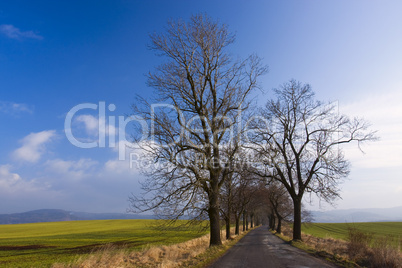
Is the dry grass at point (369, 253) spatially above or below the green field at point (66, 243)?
above

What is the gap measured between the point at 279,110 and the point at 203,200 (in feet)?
39.8

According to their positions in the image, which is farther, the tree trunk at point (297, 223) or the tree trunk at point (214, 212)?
the tree trunk at point (297, 223)

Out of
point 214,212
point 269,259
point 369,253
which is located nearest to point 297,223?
point 214,212

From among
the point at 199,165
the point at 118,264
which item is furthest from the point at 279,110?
the point at 118,264

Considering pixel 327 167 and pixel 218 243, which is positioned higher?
pixel 327 167

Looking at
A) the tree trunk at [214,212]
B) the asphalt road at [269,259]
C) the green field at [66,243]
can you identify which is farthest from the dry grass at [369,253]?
the green field at [66,243]

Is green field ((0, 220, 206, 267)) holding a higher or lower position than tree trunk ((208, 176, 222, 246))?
lower

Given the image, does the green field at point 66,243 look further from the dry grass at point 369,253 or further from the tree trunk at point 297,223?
the tree trunk at point 297,223

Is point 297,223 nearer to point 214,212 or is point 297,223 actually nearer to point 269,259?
point 214,212

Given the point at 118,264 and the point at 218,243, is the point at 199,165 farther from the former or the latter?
the point at 118,264

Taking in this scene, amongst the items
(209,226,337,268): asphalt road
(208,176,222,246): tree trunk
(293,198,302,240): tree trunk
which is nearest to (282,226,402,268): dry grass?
(209,226,337,268): asphalt road

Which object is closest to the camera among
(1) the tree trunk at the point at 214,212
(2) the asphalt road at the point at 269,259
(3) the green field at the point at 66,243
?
(2) the asphalt road at the point at 269,259

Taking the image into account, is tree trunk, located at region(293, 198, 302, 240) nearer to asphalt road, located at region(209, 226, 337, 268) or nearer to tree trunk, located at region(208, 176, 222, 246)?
asphalt road, located at region(209, 226, 337, 268)

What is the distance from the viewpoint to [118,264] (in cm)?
1023
